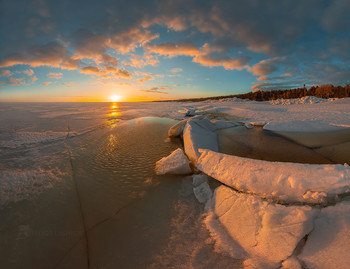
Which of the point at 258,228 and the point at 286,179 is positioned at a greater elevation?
the point at 286,179

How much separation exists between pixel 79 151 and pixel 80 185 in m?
1.49

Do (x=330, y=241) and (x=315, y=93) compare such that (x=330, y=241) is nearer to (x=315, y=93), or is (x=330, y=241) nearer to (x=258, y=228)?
(x=258, y=228)

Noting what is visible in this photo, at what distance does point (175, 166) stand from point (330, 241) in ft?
5.64

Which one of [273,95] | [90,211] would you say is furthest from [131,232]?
[273,95]

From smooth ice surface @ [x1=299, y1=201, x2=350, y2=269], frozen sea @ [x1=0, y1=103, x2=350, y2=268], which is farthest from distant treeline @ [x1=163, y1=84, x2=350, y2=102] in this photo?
smooth ice surface @ [x1=299, y1=201, x2=350, y2=269]

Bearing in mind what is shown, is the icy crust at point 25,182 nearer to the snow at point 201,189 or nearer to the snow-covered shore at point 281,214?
the snow at point 201,189

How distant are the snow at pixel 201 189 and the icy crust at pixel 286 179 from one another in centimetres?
15

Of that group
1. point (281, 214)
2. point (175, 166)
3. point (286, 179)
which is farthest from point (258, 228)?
point (175, 166)

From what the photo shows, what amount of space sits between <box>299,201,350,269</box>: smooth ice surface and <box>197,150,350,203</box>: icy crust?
17cm

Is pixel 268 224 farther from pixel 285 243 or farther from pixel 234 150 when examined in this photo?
pixel 234 150

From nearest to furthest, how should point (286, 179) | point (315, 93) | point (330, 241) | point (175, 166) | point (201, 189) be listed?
point (330, 241)
point (286, 179)
point (201, 189)
point (175, 166)
point (315, 93)

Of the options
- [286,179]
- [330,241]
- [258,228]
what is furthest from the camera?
[286,179]

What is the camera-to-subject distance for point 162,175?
7.41 ft

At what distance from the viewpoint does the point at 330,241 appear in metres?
1.02
